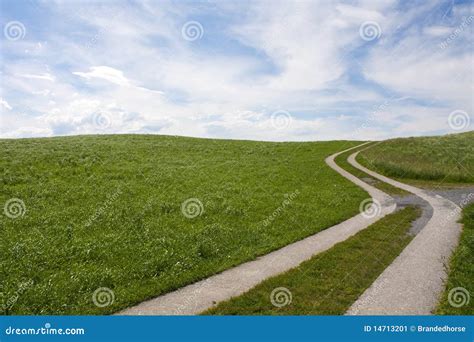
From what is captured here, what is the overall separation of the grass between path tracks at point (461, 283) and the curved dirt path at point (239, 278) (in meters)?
4.78

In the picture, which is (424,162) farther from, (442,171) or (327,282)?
(327,282)

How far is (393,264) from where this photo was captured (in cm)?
1352

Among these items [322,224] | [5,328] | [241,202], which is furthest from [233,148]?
[5,328]

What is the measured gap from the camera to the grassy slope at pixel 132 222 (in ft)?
38.3

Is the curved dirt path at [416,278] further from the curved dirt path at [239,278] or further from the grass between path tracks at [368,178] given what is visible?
the grass between path tracks at [368,178]

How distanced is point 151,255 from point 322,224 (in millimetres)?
9980

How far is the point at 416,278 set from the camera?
1223 cm

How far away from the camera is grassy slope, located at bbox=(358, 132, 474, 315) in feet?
39.3

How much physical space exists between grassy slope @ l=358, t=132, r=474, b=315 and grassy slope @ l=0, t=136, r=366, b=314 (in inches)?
263

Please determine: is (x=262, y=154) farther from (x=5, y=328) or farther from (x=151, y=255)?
(x=5, y=328)

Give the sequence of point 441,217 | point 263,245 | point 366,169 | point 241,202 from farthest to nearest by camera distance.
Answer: point 366,169, point 241,202, point 441,217, point 263,245

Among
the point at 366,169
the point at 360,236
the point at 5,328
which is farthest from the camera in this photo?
the point at 366,169

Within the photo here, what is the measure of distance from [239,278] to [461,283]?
7.93 meters

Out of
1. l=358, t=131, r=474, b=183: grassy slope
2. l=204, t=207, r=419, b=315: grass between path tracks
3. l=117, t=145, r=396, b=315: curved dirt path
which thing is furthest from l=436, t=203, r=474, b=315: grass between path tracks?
l=358, t=131, r=474, b=183: grassy slope
